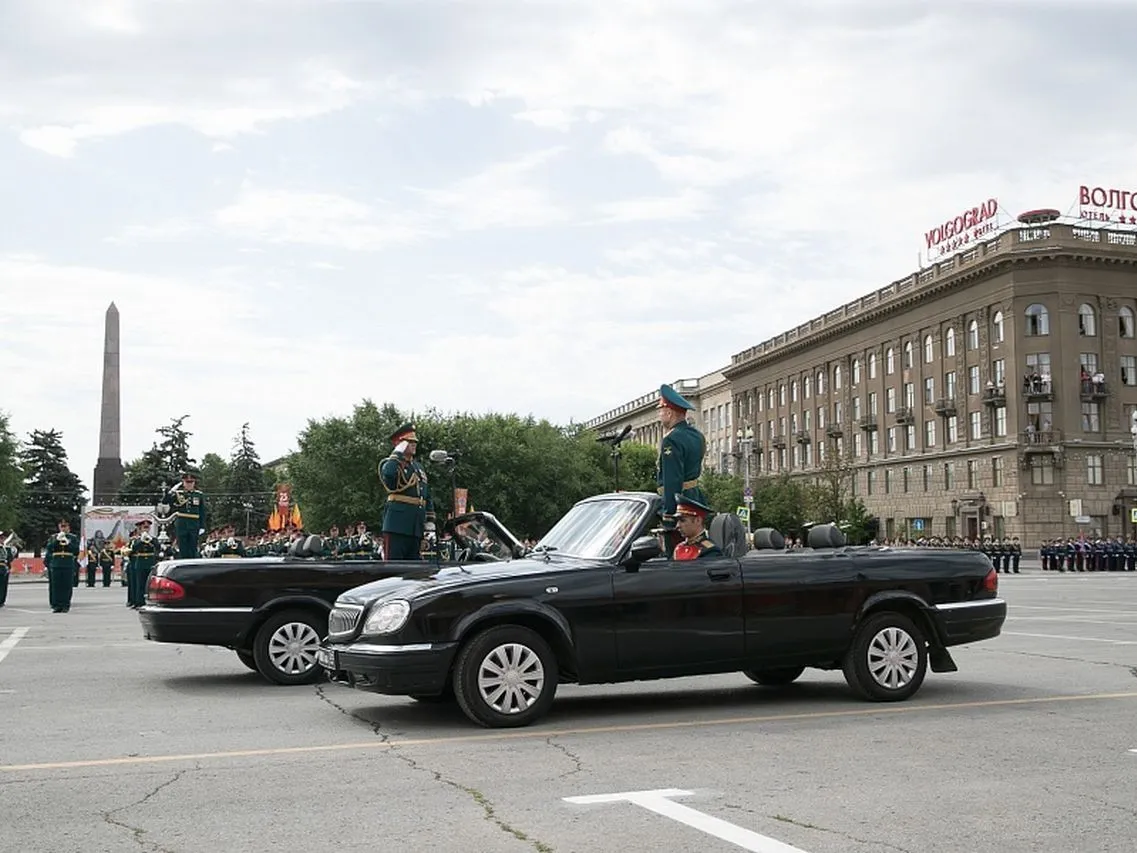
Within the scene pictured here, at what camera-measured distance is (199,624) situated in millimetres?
11617

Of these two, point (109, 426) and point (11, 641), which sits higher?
point (109, 426)

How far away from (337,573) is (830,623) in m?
4.59

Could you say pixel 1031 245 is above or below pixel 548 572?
above

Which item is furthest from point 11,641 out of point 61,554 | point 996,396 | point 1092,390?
point 1092,390

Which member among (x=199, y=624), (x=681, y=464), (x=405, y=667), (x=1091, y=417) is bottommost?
(x=405, y=667)

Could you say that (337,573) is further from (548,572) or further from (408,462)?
(548,572)

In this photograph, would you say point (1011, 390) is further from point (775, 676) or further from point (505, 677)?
point (505, 677)

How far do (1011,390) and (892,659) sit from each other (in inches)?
2735

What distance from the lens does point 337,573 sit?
11.9 m

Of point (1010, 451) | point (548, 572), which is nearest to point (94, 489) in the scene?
point (1010, 451)

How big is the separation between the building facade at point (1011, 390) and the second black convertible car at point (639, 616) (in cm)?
6375

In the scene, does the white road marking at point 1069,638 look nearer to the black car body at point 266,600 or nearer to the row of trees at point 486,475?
the black car body at point 266,600

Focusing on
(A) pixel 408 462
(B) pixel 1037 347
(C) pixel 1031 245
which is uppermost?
(C) pixel 1031 245

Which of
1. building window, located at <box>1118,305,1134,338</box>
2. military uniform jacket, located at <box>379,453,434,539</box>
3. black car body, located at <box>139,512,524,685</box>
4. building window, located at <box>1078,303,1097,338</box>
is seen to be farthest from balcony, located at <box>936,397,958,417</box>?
black car body, located at <box>139,512,524,685</box>
